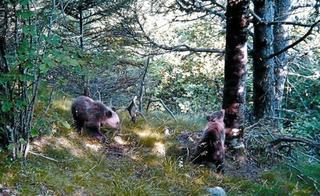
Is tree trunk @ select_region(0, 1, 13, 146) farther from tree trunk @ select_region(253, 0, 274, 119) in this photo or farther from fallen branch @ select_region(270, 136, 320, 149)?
tree trunk @ select_region(253, 0, 274, 119)

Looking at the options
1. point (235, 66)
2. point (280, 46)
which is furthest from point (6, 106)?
point (280, 46)

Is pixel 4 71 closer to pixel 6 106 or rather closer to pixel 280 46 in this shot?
pixel 6 106

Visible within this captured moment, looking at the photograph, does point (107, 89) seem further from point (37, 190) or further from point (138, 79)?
point (37, 190)

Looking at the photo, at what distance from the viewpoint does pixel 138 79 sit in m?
9.29

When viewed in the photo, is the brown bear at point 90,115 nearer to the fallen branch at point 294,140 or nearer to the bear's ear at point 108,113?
the bear's ear at point 108,113

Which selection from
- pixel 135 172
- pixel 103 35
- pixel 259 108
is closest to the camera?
pixel 135 172

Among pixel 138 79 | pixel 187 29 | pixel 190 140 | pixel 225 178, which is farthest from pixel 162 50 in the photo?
pixel 187 29

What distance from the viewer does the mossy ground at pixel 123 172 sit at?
391cm

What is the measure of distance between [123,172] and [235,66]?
6.43 feet

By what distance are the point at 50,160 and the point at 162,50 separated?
14.9 ft

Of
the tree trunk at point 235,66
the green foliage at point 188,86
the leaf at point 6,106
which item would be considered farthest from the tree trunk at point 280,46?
the leaf at point 6,106

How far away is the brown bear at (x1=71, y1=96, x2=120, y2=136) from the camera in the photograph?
204 inches

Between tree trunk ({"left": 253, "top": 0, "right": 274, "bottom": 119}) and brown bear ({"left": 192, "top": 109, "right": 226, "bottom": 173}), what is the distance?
7.61 ft

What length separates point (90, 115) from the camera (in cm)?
519
